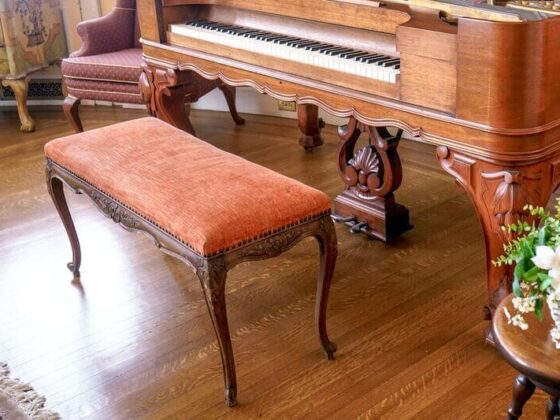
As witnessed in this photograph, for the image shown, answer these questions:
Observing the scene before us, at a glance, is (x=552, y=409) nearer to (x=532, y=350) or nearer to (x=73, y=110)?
(x=532, y=350)

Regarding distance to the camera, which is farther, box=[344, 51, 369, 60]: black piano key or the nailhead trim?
box=[344, 51, 369, 60]: black piano key

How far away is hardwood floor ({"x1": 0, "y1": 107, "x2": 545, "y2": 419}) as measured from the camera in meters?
2.32

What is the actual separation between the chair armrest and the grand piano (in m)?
1.03

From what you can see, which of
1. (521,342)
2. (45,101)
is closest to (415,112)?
(521,342)

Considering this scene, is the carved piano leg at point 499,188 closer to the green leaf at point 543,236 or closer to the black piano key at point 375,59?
the black piano key at point 375,59

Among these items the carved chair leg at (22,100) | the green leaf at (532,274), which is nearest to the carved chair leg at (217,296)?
the green leaf at (532,274)

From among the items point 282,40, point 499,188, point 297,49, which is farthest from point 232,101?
point 499,188

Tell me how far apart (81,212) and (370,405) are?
76.0 inches

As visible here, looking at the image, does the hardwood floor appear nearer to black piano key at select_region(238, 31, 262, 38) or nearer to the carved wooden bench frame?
the carved wooden bench frame

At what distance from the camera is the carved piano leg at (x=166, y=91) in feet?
11.8

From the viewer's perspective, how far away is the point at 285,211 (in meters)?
2.26

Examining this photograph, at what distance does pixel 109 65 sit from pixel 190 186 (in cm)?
217

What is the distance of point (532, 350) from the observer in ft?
5.09

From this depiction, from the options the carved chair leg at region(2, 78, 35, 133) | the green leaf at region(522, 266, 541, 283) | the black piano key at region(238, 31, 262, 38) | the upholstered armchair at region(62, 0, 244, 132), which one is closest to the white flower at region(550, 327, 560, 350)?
the green leaf at region(522, 266, 541, 283)
